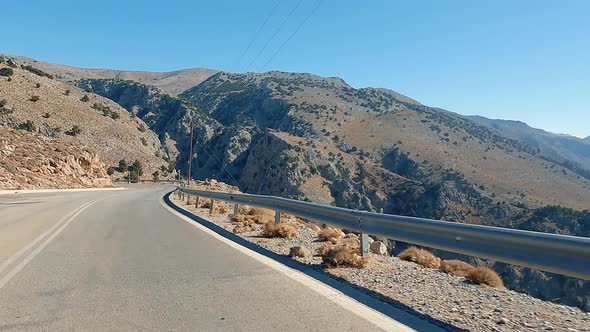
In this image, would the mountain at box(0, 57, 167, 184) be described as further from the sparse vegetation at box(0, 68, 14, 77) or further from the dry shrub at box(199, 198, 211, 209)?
the dry shrub at box(199, 198, 211, 209)

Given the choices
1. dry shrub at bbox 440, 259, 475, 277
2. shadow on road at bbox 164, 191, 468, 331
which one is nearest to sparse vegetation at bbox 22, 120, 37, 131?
shadow on road at bbox 164, 191, 468, 331

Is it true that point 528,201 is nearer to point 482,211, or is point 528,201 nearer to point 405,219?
point 482,211

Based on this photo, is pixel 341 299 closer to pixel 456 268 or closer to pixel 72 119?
pixel 456 268

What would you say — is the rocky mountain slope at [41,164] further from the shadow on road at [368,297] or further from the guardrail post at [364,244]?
the guardrail post at [364,244]

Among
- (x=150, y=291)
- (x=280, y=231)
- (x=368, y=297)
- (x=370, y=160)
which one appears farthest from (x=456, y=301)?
(x=370, y=160)

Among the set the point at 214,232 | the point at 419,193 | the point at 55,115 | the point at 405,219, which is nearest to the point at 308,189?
the point at 419,193

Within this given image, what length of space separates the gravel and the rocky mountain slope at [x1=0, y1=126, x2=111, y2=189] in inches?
1386

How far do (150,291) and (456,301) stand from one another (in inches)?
155

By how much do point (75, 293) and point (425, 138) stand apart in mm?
122060

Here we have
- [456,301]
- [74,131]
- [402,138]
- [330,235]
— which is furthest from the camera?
[402,138]

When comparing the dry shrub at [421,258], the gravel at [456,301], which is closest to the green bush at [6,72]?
the gravel at [456,301]

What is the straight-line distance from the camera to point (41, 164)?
137 feet

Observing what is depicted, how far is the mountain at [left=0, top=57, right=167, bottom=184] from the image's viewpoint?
2675 inches

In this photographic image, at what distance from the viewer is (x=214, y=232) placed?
12.4m
